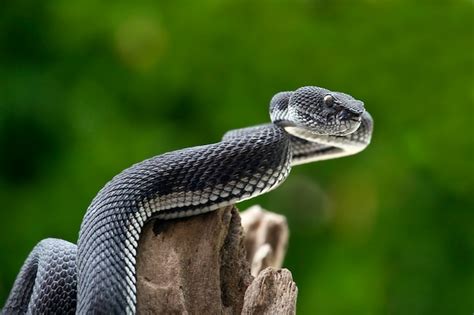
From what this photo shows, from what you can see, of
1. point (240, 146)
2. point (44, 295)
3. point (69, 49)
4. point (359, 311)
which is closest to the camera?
point (44, 295)

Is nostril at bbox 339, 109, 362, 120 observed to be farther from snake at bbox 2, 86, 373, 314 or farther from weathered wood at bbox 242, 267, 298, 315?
weathered wood at bbox 242, 267, 298, 315

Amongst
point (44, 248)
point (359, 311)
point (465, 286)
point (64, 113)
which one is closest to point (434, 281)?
point (465, 286)

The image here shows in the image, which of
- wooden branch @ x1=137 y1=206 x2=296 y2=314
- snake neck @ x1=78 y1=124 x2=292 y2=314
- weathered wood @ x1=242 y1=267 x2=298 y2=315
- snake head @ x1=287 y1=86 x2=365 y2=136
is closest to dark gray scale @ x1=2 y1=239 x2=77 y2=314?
snake neck @ x1=78 y1=124 x2=292 y2=314

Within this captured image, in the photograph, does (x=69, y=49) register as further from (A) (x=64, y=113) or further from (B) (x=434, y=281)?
(B) (x=434, y=281)

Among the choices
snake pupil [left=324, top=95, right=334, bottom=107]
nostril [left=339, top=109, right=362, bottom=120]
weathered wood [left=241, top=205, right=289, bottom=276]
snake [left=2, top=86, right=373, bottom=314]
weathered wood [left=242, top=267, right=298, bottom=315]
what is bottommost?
weathered wood [left=241, top=205, right=289, bottom=276]

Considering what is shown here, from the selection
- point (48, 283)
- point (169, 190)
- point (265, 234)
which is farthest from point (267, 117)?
point (48, 283)

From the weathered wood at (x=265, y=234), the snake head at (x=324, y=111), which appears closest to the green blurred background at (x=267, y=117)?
the weathered wood at (x=265, y=234)

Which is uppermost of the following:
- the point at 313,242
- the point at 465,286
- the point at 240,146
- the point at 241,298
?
the point at 240,146
